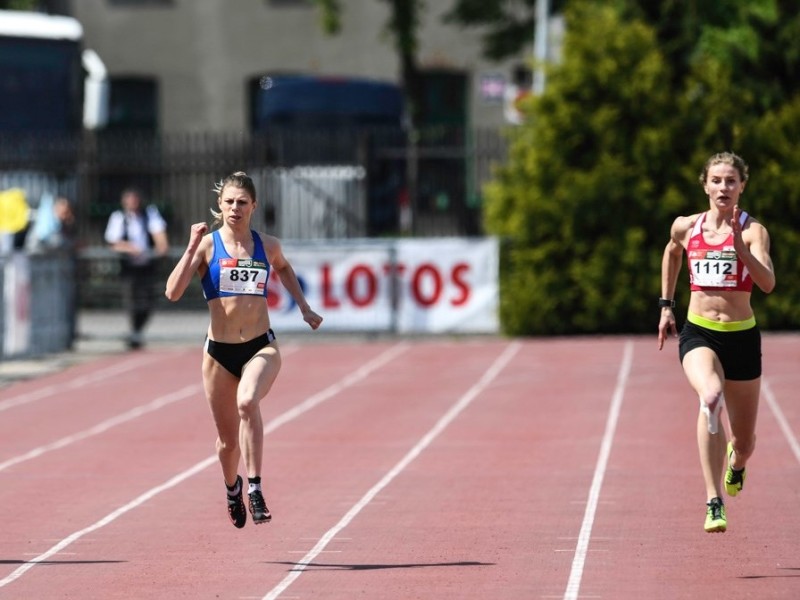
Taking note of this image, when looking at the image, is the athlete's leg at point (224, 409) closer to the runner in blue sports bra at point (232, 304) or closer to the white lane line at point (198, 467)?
the runner in blue sports bra at point (232, 304)

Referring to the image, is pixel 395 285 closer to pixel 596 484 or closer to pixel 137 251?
pixel 137 251

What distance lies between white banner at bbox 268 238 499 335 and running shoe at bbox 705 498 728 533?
14.2 meters

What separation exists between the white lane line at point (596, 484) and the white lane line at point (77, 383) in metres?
5.52

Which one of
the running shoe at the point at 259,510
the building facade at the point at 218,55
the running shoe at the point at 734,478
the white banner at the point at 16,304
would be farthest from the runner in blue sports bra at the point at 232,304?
the building facade at the point at 218,55

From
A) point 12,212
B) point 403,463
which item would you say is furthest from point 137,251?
point 403,463

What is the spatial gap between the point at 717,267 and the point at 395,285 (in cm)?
1395

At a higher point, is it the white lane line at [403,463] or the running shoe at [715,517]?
the running shoe at [715,517]

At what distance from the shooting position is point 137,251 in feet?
74.9

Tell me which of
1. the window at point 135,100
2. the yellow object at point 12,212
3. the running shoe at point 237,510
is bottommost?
the running shoe at point 237,510

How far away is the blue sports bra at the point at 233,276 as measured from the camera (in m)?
9.52

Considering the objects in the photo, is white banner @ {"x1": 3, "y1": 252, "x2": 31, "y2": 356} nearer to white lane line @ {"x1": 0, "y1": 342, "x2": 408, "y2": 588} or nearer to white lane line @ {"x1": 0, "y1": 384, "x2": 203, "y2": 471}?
white lane line @ {"x1": 0, "y1": 384, "x2": 203, "y2": 471}

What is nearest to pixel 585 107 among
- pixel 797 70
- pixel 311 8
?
pixel 797 70

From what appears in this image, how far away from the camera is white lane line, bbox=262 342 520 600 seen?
8742 millimetres

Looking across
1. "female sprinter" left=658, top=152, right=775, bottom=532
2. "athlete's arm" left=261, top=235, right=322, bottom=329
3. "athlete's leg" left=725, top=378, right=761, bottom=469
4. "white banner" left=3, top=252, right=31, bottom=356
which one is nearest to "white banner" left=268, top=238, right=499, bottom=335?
"white banner" left=3, top=252, right=31, bottom=356
